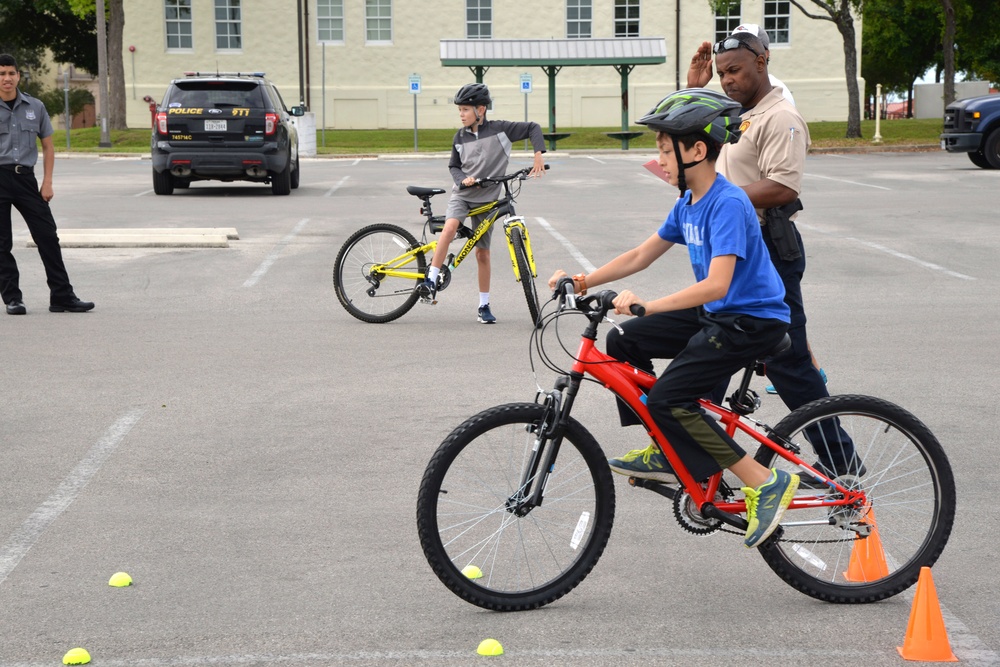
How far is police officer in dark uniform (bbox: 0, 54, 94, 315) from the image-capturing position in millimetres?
10484

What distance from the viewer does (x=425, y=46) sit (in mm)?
51562

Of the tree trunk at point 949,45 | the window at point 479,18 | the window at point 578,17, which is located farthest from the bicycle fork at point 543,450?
the window at point 578,17

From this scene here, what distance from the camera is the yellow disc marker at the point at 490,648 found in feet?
13.0

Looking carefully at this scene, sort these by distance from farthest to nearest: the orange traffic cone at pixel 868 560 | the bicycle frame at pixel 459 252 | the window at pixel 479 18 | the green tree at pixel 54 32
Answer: the green tree at pixel 54 32 < the window at pixel 479 18 < the bicycle frame at pixel 459 252 < the orange traffic cone at pixel 868 560

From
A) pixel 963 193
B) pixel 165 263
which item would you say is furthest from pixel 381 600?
pixel 963 193

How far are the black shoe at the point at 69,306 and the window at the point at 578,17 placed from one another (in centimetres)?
4262

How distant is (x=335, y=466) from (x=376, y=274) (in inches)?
167

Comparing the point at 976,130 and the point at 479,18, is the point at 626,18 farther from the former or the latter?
the point at 976,130

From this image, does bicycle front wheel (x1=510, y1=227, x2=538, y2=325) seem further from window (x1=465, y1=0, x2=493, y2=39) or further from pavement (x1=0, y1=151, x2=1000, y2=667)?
Answer: window (x1=465, y1=0, x2=493, y2=39)

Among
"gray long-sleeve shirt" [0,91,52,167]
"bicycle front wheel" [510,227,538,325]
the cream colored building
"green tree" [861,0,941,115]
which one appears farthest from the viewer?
"green tree" [861,0,941,115]

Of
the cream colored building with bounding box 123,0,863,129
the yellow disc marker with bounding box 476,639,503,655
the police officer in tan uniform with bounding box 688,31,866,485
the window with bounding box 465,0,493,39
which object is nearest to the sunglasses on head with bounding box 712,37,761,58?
the police officer in tan uniform with bounding box 688,31,866,485

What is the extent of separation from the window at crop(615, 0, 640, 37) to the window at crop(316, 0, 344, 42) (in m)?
10.7

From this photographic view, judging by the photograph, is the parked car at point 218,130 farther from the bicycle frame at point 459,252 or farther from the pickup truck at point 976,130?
the pickup truck at point 976,130

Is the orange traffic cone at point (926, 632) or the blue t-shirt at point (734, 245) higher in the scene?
the blue t-shirt at point (734, 245)
